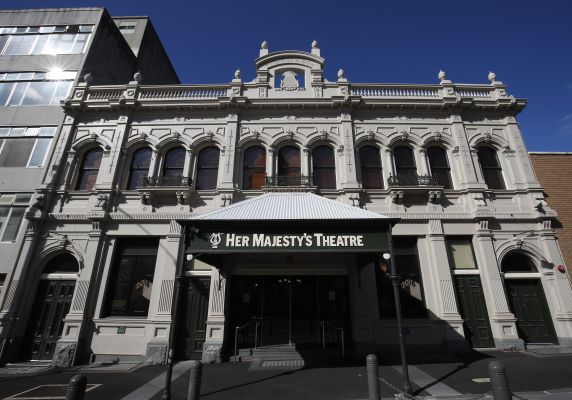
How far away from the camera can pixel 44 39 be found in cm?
1518

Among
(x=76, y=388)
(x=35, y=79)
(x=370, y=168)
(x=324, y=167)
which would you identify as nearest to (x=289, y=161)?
(x=324, y=167)

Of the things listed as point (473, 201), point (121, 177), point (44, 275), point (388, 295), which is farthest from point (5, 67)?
point (473, 201)

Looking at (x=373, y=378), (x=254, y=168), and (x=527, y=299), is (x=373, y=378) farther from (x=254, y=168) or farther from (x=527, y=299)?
(x=527, y=299)

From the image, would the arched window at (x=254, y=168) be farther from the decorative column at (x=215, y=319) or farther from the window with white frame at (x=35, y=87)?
the window with white frame at (x=35, y=87)

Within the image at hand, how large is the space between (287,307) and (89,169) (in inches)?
433

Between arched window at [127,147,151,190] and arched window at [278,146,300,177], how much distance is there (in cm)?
617

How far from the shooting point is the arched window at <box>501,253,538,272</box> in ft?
37.1

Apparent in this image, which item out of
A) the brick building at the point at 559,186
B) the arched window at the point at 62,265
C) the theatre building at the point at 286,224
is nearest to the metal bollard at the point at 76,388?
the theatre building at the point at 286,224

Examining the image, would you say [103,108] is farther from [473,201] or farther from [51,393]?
[473,201]

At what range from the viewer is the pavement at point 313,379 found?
254 inches

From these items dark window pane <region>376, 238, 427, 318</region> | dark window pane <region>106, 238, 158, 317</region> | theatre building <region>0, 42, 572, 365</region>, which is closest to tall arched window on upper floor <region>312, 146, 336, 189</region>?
theatre building <region>0, 42, 572, 365</region>

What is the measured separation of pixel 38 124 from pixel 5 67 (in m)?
4.39

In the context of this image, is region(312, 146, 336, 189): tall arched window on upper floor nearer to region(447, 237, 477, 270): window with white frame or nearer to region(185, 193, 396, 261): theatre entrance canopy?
region(185, 193, 396, 261): theatre entrance canopy

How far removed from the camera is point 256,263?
10961 mm
